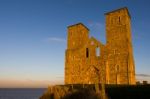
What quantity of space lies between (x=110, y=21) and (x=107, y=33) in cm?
283

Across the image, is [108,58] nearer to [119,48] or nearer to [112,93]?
[119,48]

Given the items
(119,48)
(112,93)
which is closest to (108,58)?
(119,48)

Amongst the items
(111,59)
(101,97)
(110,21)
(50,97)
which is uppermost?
(110,21)

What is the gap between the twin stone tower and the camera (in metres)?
39.9

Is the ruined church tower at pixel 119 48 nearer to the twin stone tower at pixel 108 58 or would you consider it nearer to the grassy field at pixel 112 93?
the twin stone tower at pixel 108 58

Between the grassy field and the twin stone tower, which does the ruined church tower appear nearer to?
the twin stone tower

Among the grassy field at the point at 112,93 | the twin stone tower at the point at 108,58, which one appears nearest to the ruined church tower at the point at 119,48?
the twin stone tower at the point at 108,58

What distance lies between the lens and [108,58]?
137 feet

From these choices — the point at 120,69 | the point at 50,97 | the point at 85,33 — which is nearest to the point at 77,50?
the point at 85,33

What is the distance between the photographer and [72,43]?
49.8 m

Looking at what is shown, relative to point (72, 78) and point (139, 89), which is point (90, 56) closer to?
point (72, 78)

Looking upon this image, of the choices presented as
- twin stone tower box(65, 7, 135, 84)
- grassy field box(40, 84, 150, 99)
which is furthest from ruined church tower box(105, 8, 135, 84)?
grassy field box(40, 84, 150, 99)

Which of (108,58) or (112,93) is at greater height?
(108,58)

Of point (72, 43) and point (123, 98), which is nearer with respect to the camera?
point (123, 98)
